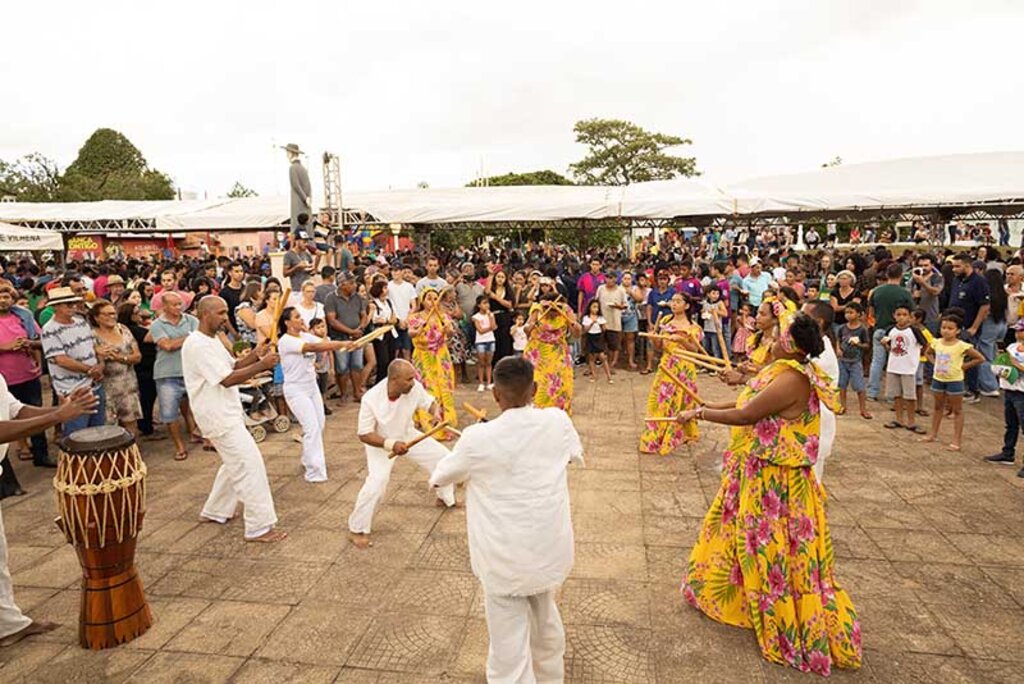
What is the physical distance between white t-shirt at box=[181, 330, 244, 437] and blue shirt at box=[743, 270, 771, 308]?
30.0ft

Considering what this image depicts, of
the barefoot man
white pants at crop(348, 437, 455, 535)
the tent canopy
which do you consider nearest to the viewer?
the barefoot man

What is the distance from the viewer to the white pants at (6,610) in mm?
3646

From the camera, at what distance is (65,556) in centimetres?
475

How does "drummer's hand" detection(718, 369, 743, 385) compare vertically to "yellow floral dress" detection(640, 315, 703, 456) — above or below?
above

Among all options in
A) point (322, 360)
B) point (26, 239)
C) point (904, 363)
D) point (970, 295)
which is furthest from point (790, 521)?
point (26, 239)

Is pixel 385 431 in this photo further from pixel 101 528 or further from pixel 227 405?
pixel 101 528

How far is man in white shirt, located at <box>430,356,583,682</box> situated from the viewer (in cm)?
275

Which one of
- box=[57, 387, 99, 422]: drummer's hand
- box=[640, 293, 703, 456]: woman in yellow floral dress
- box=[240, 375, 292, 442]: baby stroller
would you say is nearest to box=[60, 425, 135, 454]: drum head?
box=[57, 387, 99, 422]: drummer's hand

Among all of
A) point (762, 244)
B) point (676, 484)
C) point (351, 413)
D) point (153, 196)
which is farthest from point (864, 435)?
point (153, 196)

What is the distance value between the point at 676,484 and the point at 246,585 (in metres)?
3.75

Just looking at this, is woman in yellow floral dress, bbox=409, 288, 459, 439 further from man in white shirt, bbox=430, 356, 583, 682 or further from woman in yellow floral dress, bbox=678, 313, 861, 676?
man in white shirt, bbox=430, 356, 583, 682

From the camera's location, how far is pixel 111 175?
4866 centimetres

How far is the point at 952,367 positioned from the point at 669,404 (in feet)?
9.71

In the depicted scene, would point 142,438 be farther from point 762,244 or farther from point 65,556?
point 762,244
